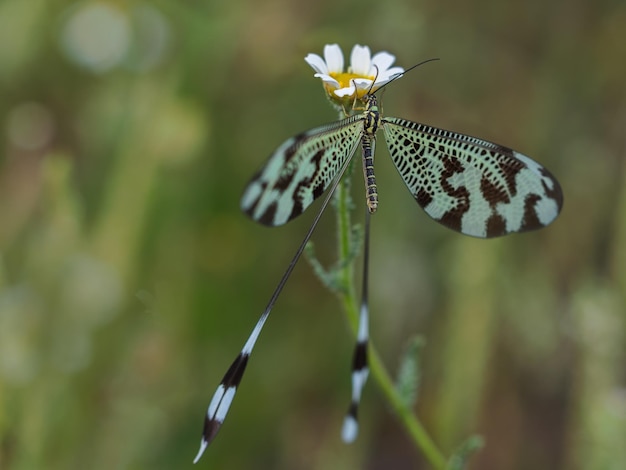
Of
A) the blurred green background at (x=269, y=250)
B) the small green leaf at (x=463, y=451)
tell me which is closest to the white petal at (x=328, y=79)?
the small green leaf at (x=463, y=451)

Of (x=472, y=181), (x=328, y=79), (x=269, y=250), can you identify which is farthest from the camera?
(x=269, y=250)

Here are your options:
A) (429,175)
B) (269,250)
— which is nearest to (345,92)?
(429,175)

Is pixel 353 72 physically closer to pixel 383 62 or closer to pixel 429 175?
pixel 383 62

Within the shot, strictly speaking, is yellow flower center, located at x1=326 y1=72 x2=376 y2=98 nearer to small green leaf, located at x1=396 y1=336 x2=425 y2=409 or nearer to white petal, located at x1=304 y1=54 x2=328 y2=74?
white petal, located at x1=304 y1=54 x2=328 y2=74

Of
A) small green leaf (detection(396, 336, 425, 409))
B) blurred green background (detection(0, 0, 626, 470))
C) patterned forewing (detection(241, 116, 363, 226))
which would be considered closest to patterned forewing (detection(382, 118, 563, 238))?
patterned forewing (detection(241, 116, 363, 226))

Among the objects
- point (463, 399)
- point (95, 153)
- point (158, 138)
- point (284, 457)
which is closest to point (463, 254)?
point (463, 399)

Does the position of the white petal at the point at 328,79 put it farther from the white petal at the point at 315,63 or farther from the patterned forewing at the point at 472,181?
the patterned forewing at the point at 472,181
